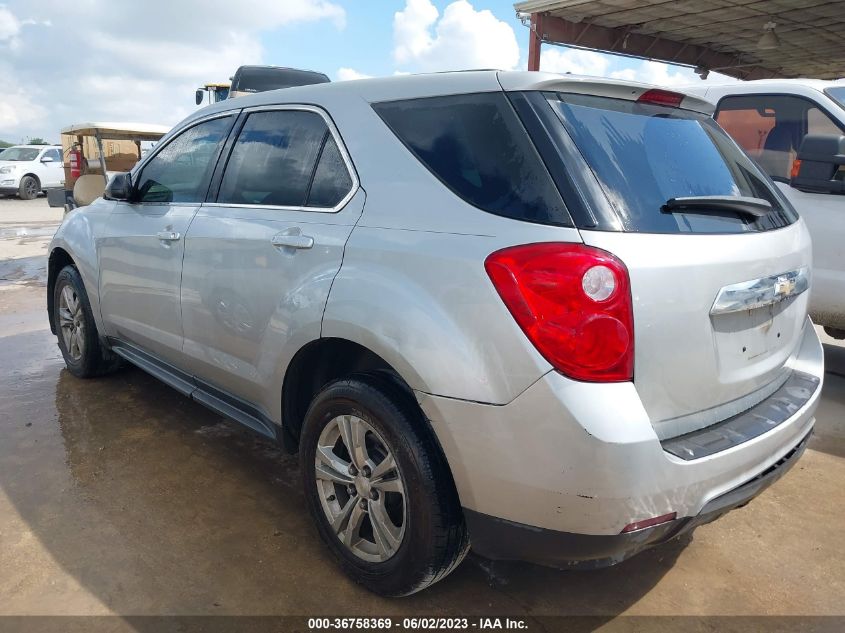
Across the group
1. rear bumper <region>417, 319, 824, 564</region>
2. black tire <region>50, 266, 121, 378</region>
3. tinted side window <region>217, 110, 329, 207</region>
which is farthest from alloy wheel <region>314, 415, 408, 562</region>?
black tire <region>50, 266, 121, 378</region>

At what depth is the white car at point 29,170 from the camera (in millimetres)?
19953

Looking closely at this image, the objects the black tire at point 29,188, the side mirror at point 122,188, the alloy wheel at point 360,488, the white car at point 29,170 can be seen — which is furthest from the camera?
the black tire at point 29,188

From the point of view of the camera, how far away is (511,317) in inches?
70.1

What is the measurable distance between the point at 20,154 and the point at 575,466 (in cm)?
2345

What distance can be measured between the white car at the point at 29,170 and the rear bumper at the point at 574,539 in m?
21.8

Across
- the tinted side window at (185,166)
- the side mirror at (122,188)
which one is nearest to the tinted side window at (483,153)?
the tinted side window at (185,166)

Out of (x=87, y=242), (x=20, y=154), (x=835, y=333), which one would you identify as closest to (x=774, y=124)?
(x=835, y=333)

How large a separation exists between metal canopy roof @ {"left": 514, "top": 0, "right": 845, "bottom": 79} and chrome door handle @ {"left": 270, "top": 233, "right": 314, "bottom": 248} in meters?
8.22

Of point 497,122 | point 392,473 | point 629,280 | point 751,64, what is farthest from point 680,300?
point 751,64

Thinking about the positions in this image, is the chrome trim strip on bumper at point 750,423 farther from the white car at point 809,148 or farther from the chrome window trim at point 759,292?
the white car at point 809,148

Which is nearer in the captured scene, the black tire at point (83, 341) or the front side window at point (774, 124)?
the black tire at point (83, 341)

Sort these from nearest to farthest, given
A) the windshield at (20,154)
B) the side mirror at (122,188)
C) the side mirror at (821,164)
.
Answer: the side mirror at (122,188)
the side mirror at (821,164)
the windshield at (20,154)

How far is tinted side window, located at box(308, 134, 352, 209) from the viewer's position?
241 cm

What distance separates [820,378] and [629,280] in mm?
1238
